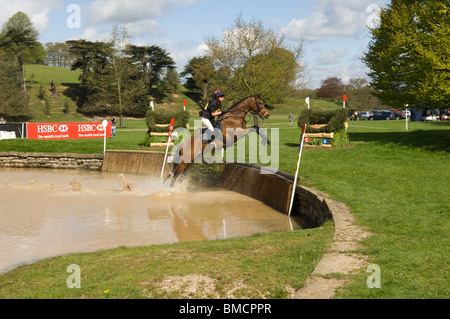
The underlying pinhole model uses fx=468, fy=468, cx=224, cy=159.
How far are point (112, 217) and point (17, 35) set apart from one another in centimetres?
7448

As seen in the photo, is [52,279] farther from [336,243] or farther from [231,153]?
[231,153]

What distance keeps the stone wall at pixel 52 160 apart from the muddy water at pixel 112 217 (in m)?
6.12

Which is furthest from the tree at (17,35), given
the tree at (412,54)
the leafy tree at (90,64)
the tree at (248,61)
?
the tree at (412,54)

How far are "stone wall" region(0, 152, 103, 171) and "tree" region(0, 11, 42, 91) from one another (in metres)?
55.1

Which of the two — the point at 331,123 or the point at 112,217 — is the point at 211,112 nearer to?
the point at 112,217

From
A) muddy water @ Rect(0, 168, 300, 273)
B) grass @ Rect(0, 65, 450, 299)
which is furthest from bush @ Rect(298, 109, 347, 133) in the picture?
grass @ Rect(0, 65, 450, 299)

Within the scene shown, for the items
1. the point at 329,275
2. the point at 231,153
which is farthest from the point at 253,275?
the point at 231,153

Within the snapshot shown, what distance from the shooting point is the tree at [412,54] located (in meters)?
19.8

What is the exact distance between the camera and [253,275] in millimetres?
6008

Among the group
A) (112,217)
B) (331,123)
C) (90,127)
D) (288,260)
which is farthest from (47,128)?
(288,260)

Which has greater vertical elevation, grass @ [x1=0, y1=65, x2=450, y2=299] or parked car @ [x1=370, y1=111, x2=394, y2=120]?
parked car @ [x1=370, y1=111, x2=394, y2=120]

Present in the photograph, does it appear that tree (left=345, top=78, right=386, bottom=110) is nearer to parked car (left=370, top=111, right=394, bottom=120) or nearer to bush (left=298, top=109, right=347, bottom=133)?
parked car (left=370, top=111, right=394, bottom=120)

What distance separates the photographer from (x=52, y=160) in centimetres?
2622

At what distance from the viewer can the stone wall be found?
25.5 m
